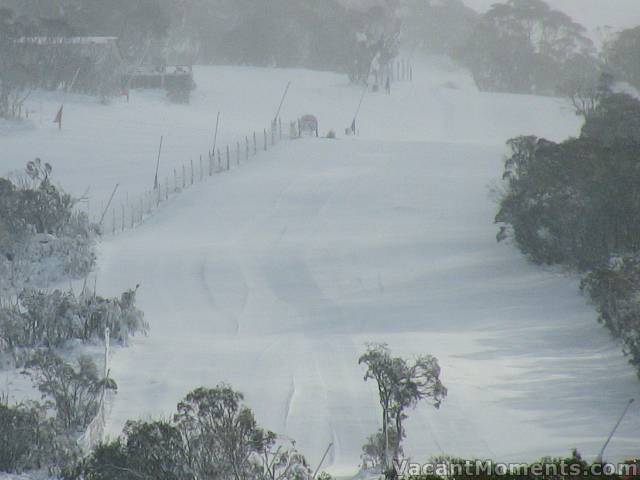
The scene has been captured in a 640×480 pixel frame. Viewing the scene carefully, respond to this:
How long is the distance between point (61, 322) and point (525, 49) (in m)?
70.4

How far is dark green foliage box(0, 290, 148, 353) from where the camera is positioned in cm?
2872

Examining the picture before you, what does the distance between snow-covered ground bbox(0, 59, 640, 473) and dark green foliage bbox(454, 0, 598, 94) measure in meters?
25.0

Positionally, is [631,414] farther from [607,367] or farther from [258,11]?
[258,11]

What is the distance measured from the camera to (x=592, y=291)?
31.2 m

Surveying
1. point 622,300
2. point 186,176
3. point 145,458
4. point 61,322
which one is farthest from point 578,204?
point 186,176

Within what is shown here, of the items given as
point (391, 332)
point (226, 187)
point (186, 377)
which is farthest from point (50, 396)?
point (226, 187)

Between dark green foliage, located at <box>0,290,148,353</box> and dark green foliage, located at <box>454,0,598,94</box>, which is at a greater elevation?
dark green foliage, located at <box>454,0,598,94</box>

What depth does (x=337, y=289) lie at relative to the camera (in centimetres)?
3691

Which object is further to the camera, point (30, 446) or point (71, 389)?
point (71, 389)

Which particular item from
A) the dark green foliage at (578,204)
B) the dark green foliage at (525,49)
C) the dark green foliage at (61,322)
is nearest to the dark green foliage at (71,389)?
the dark green foliage at (61,322)

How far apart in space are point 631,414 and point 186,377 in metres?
8.92

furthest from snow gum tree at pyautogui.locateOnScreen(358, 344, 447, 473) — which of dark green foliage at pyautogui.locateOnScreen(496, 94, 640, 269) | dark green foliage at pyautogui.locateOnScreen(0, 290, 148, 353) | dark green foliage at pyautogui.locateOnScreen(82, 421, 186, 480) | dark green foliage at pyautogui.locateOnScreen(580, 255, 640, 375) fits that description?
dark green foliage at pyautogui.locateOnScreen(496, 94, 640, 269)

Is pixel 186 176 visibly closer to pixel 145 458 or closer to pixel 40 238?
pixel 40 238

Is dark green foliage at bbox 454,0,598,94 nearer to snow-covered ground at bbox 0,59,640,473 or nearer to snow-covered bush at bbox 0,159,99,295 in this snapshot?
snow-covered ground at bbox 0,59,640,473
